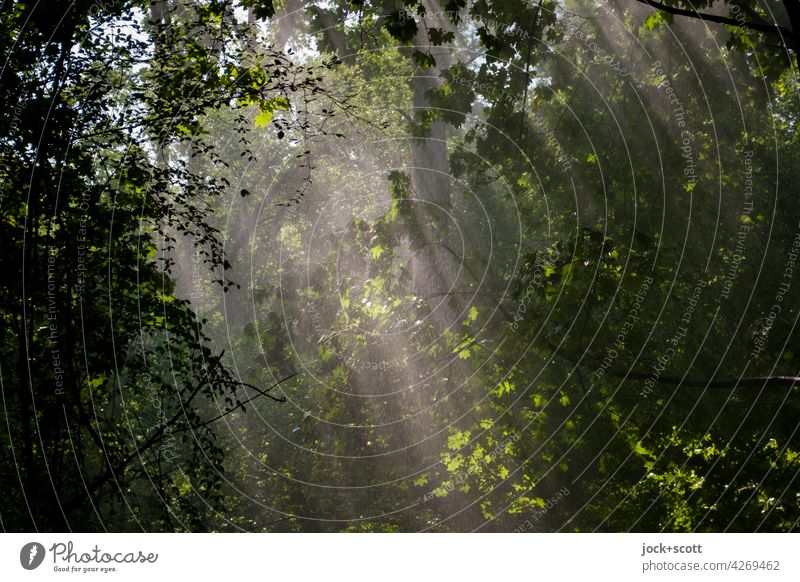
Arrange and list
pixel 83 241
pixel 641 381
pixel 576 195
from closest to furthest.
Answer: pixel 83 241 < pixel 641 381 < pixel 576 195

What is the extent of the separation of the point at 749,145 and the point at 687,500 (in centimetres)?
554

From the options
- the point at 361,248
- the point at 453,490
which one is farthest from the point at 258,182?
the point at 453,490

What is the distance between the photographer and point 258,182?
2520cm

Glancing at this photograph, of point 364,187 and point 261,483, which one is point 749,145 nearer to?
point 364,187

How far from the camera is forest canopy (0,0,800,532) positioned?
5.53 metres
